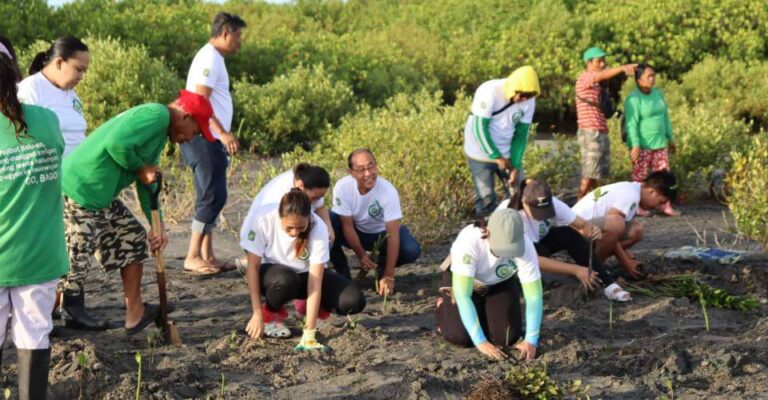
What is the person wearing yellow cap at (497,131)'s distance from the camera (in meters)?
8.54

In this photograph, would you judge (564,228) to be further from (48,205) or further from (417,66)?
(417,66)

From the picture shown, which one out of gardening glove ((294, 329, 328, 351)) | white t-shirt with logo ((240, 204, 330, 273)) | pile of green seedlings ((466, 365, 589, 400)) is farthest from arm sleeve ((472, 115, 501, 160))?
pile of green seedlings ((466, 365, 589, 400))

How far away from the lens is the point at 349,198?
24.0 ft

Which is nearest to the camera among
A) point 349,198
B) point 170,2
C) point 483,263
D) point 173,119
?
point 173,119

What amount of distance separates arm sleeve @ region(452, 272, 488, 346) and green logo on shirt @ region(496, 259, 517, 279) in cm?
32

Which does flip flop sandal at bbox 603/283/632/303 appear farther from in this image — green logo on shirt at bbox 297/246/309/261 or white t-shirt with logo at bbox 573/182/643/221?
green logo on shirt at bbox 297/246/309/261

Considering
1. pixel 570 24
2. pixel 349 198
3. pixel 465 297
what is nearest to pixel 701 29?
pixel 570 24

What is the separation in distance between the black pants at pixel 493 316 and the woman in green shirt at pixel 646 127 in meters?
4.00

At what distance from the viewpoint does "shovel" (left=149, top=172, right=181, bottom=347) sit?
578cm

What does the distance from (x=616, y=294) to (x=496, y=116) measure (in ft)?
7.08

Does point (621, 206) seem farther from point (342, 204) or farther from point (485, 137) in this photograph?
point (342, 204)

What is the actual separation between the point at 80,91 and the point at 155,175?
637 centimetres

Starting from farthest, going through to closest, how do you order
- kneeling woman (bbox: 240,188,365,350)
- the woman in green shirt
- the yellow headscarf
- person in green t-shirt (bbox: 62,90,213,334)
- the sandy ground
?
the woman in green shirt
the yellow headscarf
kneeling woman (bbox: 240,188,365,350)
person in green t-shirt (bbox: 62,90,213,334)
the sandy ground

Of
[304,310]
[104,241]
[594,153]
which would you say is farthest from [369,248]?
[594,153]
